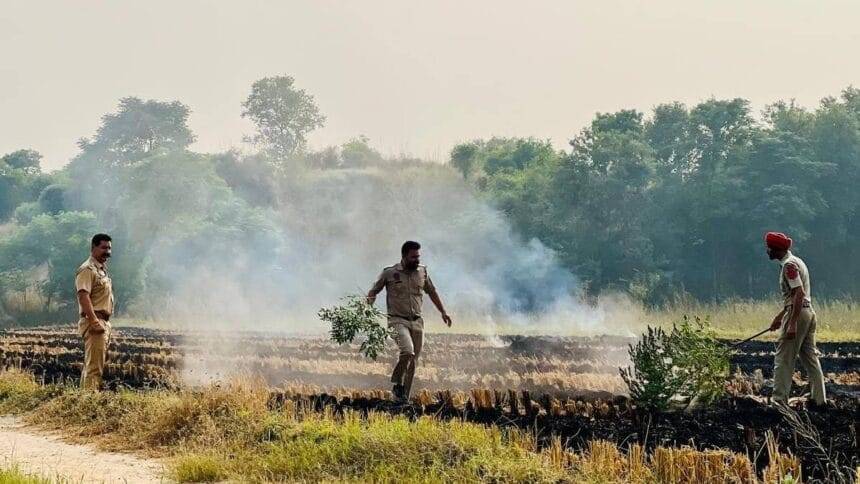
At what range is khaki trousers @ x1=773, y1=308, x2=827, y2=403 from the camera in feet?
34.4

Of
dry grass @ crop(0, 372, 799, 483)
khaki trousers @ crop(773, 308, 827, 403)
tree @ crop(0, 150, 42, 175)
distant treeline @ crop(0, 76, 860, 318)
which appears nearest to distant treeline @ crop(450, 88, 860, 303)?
distant treeline @ crop(0, 76, 860, 318)

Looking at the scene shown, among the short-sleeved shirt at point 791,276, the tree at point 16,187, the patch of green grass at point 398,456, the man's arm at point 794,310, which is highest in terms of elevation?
the tree at point 16,187

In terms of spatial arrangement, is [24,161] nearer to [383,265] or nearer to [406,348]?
[383,265]

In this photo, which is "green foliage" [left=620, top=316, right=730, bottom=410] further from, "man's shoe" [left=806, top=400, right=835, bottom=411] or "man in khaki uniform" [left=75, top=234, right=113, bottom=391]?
"man in khaki uniform" [left=75, top=234, right=113, bottom=391]

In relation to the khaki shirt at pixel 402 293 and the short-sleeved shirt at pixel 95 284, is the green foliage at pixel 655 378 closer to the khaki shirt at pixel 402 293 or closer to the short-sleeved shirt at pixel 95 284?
the khaki shirt at pixel 402 293

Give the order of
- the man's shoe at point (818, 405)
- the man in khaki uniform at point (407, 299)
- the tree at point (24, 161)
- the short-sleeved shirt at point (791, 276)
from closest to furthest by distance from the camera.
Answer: the man's shoe at point (818, 405), the short-sleeved shirt at point (791, 276), the man in khaki uniform at point (407, 299), the tree at point (24, 161)

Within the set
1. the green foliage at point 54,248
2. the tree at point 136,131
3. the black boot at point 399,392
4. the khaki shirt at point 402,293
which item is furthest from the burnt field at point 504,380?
the tree at point 136,131

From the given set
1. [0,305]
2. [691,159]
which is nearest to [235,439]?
[691,159]

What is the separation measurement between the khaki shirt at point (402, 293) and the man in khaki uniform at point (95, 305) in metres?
3.43

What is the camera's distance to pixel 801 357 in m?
10.7

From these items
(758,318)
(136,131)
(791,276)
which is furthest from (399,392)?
(136,131)

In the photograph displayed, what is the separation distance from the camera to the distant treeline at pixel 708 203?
33875 millimetres

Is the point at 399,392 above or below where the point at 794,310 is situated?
below

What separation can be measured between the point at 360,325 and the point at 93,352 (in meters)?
3.62
